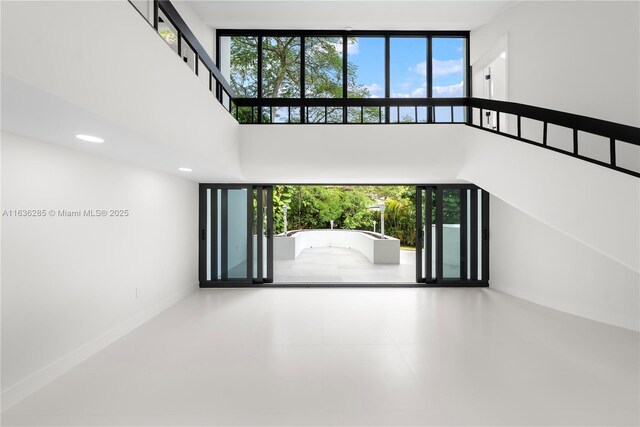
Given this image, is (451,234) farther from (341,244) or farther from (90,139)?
(341,244)

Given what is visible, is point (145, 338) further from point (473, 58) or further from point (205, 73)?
point (473, 58)

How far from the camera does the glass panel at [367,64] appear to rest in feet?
21.5

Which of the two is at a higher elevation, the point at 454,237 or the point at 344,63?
the point at 344,63

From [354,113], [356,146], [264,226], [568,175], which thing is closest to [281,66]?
[354,113]

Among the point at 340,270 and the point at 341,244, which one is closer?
the point at 340,270

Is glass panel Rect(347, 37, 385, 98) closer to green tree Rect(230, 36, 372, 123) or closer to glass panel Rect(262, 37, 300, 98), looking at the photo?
green tree Rect(230, 36, 372, 123)

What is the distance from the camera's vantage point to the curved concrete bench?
379 inches

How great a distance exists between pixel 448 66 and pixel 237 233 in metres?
5.67

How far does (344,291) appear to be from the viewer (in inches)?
242

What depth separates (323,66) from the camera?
6.85m

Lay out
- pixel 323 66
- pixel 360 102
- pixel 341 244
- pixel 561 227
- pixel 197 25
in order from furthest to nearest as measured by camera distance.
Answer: pixel 341 244 < pixel 323 66 < pixel 197 25 < pixel 360 102 < pixel 561 227

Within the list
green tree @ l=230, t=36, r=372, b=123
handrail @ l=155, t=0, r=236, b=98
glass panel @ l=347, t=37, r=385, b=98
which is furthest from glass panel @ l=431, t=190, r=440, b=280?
handrail @ l=155, t=0, r=236, b=98

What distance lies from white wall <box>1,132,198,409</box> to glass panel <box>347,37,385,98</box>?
4.64 m

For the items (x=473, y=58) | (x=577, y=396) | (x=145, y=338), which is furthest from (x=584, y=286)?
(x=145, y=338)
